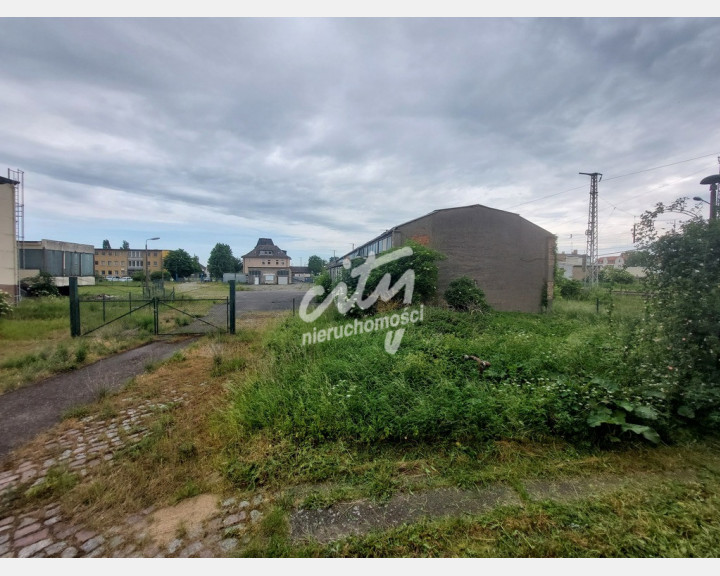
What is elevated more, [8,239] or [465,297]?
[8,239]

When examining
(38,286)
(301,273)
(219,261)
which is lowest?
(38,286)

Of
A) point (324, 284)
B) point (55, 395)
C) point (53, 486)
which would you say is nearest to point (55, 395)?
point (55, 395)

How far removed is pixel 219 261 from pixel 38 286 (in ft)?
146

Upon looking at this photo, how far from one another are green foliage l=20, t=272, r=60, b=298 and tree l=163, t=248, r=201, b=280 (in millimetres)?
40902

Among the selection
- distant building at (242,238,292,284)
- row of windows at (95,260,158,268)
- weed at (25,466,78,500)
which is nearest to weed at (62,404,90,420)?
weed at (25,466,78,500)

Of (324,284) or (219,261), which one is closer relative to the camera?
(324,284)

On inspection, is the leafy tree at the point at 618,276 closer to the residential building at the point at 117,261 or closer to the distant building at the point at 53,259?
the distant building at the point at 53,259

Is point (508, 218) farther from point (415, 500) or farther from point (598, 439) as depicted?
point (415, 500)

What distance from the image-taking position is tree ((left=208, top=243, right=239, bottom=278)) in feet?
197

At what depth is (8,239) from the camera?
13633mm

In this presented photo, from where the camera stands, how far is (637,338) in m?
3.57

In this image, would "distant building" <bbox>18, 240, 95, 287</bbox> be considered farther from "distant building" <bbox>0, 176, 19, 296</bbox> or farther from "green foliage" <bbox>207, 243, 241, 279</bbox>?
Answer: "green foliage" <bbox>207, 243, 241, 279</bbox>

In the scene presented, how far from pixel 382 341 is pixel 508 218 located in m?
11.6

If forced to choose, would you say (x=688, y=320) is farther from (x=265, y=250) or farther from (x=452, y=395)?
(x=265, y=250)
